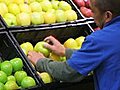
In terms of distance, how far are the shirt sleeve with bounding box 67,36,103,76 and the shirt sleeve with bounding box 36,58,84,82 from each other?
18 cm

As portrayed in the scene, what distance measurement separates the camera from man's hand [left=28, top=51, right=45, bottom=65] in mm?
2740

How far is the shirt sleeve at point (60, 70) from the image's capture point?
227 centimetres

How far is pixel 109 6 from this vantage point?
191cm

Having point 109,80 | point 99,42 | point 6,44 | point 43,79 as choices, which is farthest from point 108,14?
point 6,44

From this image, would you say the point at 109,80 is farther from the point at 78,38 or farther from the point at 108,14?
the point at 78,38

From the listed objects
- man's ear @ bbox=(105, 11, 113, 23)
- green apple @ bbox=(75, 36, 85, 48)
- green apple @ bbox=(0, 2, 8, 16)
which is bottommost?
green apple @ bbox=(75, 36, 85, 48)

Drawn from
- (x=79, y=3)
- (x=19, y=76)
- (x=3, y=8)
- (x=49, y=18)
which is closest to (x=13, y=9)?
(x=3, y=8)

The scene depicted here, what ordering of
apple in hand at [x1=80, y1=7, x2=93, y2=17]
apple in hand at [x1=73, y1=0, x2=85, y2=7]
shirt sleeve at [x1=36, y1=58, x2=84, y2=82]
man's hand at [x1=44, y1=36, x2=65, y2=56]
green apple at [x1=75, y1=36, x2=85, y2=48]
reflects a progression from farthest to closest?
apple in hand at [x1=73, y1=0, x2=85, y2=7] → apple in hand at [x1=80, y1=7, x2=93, y2=17] → green apple at [x1=75, y1=36, x2=85, y2=48] → man's hand at [x1=44, y1=36, x2=65, y2=56] → shirt sleeve at [x1=36, y1=58, x2=84, y2=82]

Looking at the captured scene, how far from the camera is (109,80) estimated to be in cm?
202

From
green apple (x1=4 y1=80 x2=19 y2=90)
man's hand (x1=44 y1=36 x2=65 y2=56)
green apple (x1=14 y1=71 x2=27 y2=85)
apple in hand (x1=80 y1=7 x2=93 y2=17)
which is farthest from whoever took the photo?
apple in hand (x1=80 y1=7 x2=93 y2=17)

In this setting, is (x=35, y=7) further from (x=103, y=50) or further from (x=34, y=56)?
(x=103, y=50)

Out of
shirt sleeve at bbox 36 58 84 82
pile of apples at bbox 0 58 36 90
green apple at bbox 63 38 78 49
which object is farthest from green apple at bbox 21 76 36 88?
green apple at bbox 63 38 78 49

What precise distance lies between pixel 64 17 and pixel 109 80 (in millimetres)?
1490

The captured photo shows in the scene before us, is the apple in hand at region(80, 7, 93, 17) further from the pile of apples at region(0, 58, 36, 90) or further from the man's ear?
the man's ear
